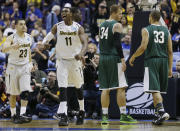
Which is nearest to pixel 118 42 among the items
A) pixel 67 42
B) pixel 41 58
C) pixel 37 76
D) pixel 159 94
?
pixel 67 42

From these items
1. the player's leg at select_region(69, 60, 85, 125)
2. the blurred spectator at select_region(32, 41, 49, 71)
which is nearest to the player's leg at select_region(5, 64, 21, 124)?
the player's leg at select_region(69, 60, 85, 125)

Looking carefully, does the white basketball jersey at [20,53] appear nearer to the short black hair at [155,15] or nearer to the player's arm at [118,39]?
the player's arm at [118,39]

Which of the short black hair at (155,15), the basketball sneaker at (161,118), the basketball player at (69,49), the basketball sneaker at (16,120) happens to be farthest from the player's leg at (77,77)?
the short black hair at (155,15)

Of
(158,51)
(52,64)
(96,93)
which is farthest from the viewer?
(52,64)

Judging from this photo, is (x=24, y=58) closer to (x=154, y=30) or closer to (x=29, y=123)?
(x=29, y=123)

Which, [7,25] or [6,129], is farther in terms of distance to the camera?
[7,25]

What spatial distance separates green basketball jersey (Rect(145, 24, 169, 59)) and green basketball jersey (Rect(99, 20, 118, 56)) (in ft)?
2.52

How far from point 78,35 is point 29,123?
2322 millimetres

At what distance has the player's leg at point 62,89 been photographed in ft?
31.2

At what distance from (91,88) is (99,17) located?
6.40 meters

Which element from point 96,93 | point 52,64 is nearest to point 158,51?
point 96,93

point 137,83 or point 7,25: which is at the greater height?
point 7,25

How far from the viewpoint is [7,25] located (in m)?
19.3

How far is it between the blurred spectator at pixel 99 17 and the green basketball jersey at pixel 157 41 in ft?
26.0
